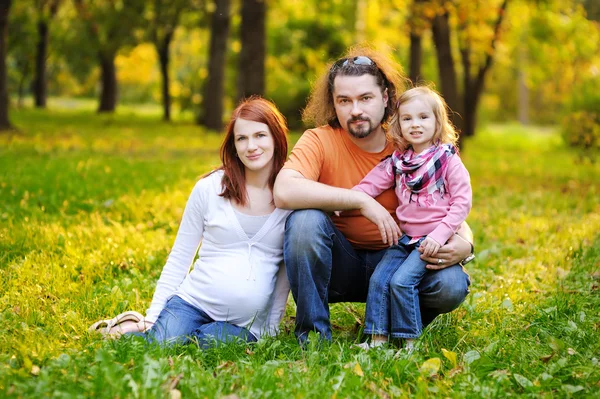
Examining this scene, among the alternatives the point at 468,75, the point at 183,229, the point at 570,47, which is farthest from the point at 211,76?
the point at 183,229

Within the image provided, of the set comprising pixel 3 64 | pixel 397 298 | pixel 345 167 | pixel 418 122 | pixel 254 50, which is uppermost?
pixel 254 50

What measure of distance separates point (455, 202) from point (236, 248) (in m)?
1.22

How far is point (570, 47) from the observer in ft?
57.7

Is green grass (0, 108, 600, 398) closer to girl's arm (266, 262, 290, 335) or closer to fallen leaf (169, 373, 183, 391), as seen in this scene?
fallen leaf (169, 373, 183, 391)

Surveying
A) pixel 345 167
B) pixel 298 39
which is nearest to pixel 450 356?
pixel 345 167

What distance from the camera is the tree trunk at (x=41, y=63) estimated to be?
79.3 ft

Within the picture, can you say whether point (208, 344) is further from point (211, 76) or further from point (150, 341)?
point (211, 76)

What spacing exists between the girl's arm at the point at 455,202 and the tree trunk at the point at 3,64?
11161mm

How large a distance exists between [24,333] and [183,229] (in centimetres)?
99

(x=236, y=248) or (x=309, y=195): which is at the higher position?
(x=309, y=195)

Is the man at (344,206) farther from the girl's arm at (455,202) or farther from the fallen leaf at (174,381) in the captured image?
the fallen leaf at (174,381)

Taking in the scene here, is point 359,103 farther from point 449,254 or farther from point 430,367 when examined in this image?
point 430,367

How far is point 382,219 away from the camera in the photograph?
359 cm

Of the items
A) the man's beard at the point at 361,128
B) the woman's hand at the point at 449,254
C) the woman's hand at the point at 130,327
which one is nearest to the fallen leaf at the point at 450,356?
the woman's hand at the point at 449,254
